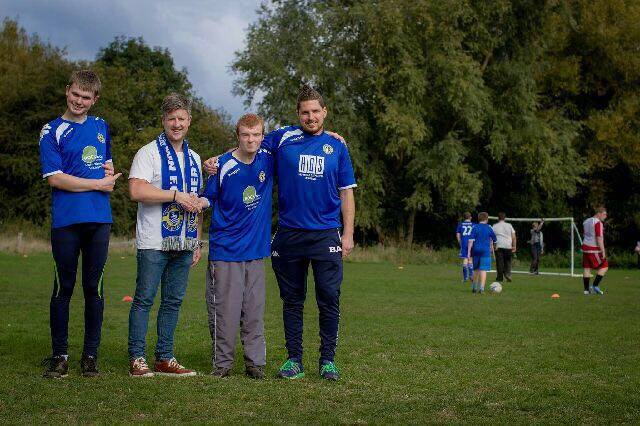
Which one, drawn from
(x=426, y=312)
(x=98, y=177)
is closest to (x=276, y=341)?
(x=98, y=177)

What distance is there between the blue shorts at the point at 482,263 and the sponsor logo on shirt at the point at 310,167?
11.6 m

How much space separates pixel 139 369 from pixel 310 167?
211 cm

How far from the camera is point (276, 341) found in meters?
9.23

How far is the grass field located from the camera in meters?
5.34

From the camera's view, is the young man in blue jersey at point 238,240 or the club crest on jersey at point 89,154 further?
the young man in blue jersey at point 238,240

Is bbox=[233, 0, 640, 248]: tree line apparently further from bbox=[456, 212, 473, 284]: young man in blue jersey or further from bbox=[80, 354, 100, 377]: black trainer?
bbox=[80, 354, 100, 377]: black trainer

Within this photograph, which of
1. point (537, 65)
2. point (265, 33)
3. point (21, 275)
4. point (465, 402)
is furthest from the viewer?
point (537, 65)

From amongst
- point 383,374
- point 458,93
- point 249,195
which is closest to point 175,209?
point 249,195

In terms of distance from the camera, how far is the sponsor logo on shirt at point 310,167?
22.0 ft

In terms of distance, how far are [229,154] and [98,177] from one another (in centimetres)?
108

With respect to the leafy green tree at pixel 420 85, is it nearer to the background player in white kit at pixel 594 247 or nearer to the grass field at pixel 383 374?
the background player in white kit at pixel 594 247

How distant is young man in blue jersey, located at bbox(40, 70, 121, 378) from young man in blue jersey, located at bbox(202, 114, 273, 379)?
880 mm

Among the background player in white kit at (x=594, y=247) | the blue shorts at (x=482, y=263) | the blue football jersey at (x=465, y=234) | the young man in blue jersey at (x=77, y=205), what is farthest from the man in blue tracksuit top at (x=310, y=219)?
the blue football jersey at (x=465, y=234)

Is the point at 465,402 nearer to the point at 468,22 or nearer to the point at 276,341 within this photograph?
the point at 276,341
